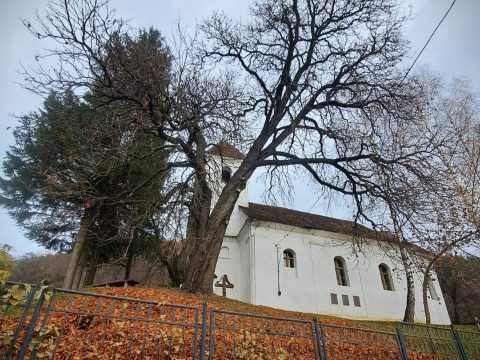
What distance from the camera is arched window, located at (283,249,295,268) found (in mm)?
19791

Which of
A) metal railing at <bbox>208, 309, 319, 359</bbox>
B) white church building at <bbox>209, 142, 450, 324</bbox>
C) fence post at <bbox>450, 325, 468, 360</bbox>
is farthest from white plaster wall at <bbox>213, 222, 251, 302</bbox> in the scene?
metal railing at <bbox>208, 309, 319, 359</bbox>

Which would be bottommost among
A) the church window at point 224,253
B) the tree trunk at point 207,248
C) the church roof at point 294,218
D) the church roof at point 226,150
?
the tree trunk at point 207,248

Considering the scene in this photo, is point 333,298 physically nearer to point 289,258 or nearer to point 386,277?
point 289,258

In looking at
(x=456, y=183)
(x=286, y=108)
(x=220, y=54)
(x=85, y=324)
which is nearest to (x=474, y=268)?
(x=456, y=183)

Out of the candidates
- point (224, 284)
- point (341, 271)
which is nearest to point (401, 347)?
point (224, 284)

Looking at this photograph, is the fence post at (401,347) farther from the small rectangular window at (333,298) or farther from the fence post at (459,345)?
the small rectangular window at (333,298)

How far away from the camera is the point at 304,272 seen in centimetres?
A: 1950

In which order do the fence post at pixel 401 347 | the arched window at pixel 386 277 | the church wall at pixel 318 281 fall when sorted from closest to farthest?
the fence post at pixel 401 347
the church wall at pixel 318 281
the arched window at pixel 386 277

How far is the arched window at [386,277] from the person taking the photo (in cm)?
2156

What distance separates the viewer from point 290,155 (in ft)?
39.1

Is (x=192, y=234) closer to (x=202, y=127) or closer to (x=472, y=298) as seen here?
(x=202, y=127)

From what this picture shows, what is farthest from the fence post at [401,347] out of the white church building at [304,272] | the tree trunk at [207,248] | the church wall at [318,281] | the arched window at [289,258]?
the arched window at [289,258]

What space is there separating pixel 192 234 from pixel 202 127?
339 cm

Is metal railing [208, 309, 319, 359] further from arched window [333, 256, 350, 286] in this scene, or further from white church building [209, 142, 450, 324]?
arched window [333, 256, 350, 286]
